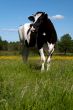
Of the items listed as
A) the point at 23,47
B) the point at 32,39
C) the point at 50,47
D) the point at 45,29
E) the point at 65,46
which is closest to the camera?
the point at 50,47

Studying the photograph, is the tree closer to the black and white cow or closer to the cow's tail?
the cow's tail

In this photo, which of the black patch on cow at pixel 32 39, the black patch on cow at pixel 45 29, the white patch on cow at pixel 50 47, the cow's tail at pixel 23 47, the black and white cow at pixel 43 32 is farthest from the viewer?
the cow's tail at pixel 23 47

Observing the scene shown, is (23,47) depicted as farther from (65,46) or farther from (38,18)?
(65,46)

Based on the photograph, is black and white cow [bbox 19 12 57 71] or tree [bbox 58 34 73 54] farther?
tree [bbox 58 34 73 54]

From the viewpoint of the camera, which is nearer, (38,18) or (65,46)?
(38,18)

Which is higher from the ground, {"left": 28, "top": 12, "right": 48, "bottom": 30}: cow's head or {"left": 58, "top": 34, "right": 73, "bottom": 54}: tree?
{"left": 28, "top": 12, "right": 48, "bottom": 30}: cow's head

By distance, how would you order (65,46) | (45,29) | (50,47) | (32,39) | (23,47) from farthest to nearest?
(65,46) → (23,47) → (32,39) → (45,29) → (50,47)

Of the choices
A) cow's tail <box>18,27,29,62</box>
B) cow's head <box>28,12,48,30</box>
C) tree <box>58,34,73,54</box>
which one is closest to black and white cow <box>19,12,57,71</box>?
cow's head <box>28,12,48,30</box>

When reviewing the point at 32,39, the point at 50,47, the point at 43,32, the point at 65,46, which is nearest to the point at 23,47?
the point at 32,39

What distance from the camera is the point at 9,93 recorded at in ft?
21.5

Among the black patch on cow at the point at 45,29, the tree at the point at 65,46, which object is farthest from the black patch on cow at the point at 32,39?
the tree at the point at 65,46

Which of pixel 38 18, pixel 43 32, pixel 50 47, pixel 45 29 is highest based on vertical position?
pixel 38 18

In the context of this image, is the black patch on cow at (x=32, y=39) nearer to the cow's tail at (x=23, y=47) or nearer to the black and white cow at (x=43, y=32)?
the black and white cow at (x=43, y=32)

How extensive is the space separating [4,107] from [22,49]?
40.9 feet
